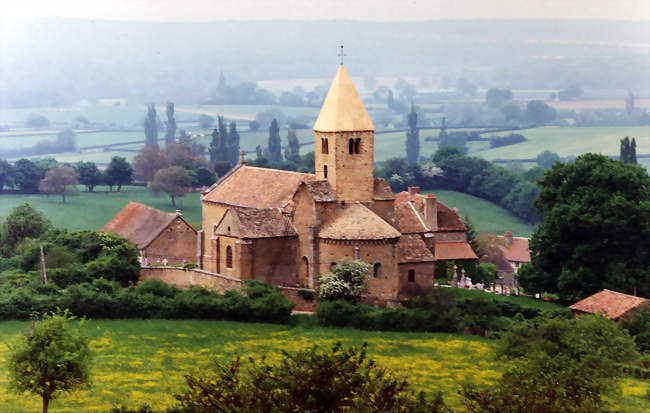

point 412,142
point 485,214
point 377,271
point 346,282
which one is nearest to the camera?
point 346,282

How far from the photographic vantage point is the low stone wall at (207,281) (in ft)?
197

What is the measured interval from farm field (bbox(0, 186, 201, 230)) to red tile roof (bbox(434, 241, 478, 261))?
3076cm

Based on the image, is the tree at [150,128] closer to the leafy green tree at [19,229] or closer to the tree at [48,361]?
the leafy green tree at [19,229]

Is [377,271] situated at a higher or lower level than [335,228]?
lower

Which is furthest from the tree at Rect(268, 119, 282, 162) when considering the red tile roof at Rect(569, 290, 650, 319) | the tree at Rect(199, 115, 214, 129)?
the red tile roof at Rect(569, 290, 650, 319)

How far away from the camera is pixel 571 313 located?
6028 cm

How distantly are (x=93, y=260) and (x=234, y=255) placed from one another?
34.4ft

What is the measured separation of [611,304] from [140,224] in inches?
1426

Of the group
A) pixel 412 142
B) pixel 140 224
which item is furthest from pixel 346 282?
pixel 412 142

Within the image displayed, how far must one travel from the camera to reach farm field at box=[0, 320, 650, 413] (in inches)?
1695

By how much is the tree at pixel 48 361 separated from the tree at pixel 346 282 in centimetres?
2254

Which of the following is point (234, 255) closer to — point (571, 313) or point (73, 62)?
point (571, 313)

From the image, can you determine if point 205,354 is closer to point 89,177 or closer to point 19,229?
point 19,229

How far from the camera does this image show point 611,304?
59.6 metres
